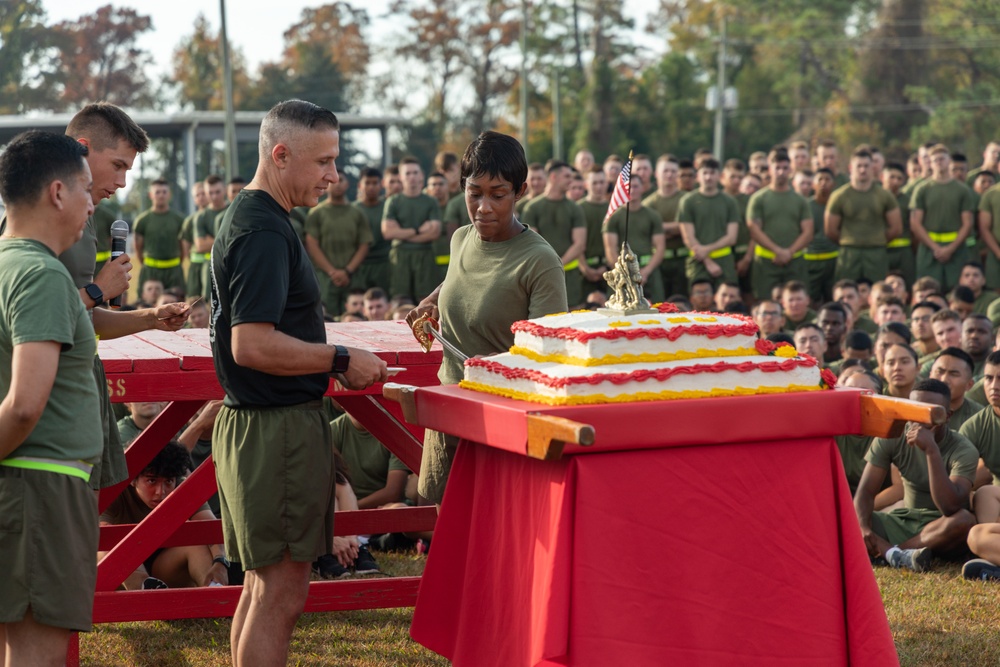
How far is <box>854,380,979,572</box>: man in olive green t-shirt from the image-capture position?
609 centimetres

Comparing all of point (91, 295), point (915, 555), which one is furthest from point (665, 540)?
point (915, 555)

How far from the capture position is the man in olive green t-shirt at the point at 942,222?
12805 mm

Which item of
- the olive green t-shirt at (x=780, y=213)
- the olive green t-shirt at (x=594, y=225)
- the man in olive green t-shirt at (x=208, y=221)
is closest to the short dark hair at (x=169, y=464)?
the olive green t-shirt at (x=594, y=225)

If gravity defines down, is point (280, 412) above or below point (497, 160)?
below

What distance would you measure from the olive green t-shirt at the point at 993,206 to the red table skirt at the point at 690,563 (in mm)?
10250

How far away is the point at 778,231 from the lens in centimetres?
1272

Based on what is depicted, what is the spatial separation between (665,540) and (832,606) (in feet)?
1.62

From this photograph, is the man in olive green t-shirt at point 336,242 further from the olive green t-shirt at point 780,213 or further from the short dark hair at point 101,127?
the short dark hair at point 101,127

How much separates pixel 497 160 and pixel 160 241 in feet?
35.7

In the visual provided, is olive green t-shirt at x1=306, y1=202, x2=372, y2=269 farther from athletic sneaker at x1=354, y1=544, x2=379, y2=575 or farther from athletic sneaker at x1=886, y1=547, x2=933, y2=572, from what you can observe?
athletic sneaker at x1=886, y1=547, x2=933, y2=572

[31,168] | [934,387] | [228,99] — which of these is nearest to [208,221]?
[228,99]

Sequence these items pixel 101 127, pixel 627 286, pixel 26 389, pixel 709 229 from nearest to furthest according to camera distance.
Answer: pixel 26 389, pixel 627 286, pixel 101 127, pixel 709 229

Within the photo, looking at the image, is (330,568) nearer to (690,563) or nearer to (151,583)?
(151,583)

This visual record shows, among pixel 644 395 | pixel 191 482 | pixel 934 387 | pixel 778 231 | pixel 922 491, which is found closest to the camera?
pixel 644 395
